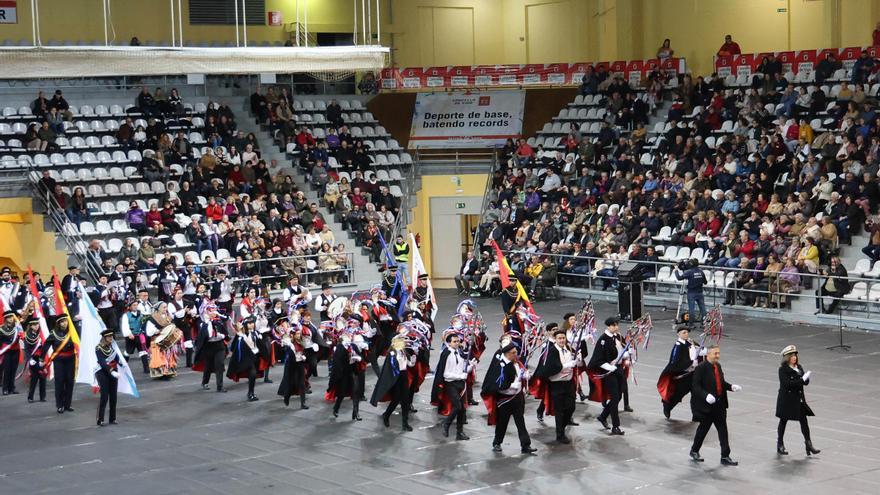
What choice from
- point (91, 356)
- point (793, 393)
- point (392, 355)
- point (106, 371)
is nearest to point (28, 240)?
point (91, 356)

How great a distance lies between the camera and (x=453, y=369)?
17031 mm

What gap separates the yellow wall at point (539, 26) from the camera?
1432 inches

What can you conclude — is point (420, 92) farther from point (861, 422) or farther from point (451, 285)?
point (861, 422)

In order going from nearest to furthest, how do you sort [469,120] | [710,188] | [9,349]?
[9,349] < [710,188] < [469,120]

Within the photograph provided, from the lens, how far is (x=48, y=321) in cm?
2428

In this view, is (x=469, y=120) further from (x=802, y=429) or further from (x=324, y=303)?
(x=802, y=429)

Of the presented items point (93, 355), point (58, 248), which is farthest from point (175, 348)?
point (58, 248)

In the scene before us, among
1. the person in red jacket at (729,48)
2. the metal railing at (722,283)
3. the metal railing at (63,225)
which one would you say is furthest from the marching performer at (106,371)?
the person in red jacket at (729,48)

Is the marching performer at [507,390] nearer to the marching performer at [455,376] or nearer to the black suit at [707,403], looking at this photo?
the marching performer at [455,376]

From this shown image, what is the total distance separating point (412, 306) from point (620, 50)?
64.6ft

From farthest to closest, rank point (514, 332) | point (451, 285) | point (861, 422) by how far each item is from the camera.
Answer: point (451, 285)
point (514, 332)
point (861, 422)

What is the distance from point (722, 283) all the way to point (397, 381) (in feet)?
39.7

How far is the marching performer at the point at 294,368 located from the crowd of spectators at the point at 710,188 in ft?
36.3

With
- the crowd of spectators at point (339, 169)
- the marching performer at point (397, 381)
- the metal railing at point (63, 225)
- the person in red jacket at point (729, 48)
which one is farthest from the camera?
the person in red jacket at point (729, 48)
